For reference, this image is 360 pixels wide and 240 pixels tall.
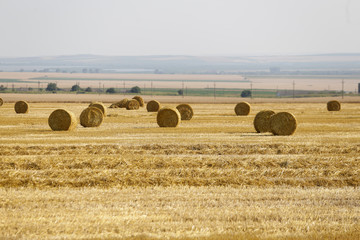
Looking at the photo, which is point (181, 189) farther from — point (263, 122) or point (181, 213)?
point (263, 122)

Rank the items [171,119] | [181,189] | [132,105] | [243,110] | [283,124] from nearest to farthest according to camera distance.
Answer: [181,189] < [283,124] < [171,119] < [243,110] < [132,105]

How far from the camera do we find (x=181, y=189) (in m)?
16.2

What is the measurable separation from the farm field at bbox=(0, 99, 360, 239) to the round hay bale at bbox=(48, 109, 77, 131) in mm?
4718

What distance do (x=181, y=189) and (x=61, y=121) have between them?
1780 centimetres

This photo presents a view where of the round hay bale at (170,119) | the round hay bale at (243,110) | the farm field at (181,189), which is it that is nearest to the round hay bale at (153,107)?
the round hay bale at (243,110)

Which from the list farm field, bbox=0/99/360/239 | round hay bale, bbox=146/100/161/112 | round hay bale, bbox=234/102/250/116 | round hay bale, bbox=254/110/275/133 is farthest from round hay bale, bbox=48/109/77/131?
round hay bale, bbox=146/100/161/112

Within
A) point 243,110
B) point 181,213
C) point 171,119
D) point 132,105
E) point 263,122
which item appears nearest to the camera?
point 181,213

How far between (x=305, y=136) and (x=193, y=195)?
51.7ft

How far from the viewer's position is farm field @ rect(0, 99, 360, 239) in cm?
1225

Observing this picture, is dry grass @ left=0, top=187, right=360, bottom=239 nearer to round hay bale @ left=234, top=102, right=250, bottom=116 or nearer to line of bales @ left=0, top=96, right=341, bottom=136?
line of bales @ left=0, top=96, right=341, bottom=136

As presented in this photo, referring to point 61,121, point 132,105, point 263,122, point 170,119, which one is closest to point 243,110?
point 132,105

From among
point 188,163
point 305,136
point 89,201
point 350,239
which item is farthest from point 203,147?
point 350,239

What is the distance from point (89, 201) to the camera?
1462 centimetres

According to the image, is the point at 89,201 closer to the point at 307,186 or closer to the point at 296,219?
the point at 296,219
